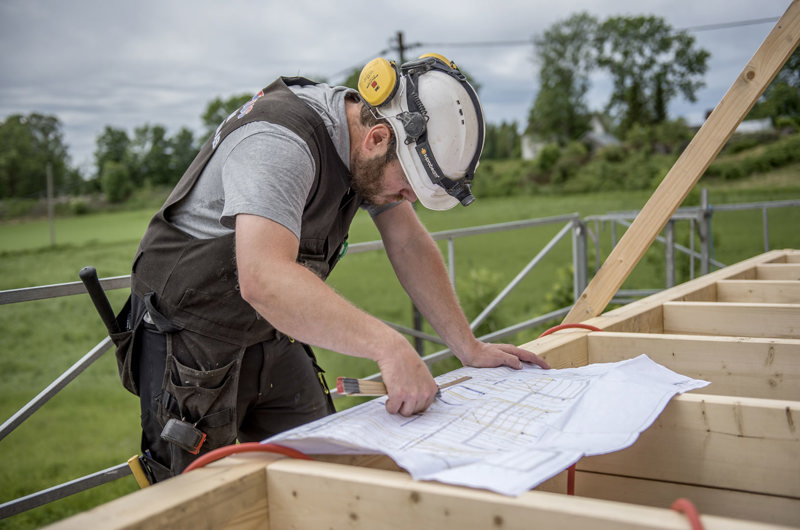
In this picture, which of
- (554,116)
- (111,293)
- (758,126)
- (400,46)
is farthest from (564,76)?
(111,293)

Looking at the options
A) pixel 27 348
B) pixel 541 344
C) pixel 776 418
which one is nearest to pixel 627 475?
pixel 776 418

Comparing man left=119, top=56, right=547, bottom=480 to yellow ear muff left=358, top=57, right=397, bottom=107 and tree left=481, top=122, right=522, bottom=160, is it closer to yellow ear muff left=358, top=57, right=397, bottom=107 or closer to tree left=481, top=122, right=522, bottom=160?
yellow ear muff left=358, top=57, right=397, bottom=107

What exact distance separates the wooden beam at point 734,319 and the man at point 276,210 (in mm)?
1013

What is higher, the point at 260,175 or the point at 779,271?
the point at 260,175

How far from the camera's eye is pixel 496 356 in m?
1.73

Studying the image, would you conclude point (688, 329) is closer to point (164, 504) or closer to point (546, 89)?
point (164, 504)

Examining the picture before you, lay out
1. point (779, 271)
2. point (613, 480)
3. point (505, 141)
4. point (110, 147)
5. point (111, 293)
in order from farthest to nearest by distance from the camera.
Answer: point (505, 141) → point (110, 147) → point (111, 293) → point (779, 271) → point (613, 480)

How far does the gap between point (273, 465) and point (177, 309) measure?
0.71m

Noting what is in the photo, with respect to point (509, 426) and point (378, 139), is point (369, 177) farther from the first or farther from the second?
point (509, 426)

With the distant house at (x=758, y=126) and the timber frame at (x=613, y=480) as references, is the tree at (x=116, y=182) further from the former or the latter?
the timber frame at (x=613, y=480)

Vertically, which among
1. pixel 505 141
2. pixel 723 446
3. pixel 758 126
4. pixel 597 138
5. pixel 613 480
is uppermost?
pixel 505 141

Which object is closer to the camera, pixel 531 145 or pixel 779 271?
pixel 779 271

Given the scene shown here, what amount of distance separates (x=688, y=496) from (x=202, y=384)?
1185mm

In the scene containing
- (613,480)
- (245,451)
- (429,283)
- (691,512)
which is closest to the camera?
(691,512)
